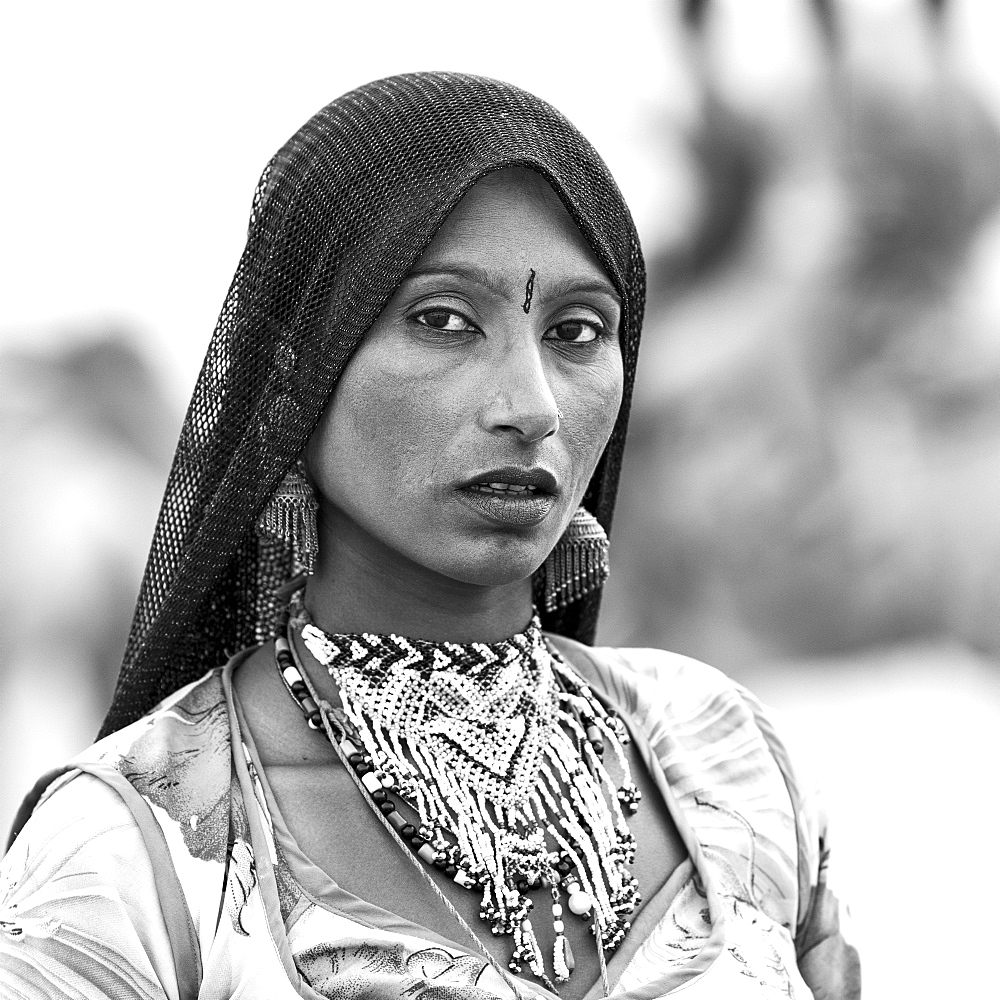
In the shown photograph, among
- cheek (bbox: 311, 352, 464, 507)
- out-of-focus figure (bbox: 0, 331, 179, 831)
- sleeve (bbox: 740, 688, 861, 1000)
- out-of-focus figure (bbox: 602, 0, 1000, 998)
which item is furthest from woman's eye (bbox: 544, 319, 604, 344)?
out-of-focus figure (bbox: 602, 0, 1000, 998)

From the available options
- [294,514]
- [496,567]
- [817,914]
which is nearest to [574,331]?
[496,567]

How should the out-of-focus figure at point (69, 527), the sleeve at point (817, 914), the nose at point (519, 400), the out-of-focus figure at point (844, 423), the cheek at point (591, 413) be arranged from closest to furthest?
the nose at point (519, 400) → the cheek at point (591, 413) → the sleeve at point (817, 914) → the out-of-focus figure at point (69, 527) → the out-of-focus figure at point (844, 423)

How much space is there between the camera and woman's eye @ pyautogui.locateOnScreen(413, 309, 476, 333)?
170cm

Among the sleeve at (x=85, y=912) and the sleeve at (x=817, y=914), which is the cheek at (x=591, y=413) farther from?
the sleeve at (x=85, y=912)

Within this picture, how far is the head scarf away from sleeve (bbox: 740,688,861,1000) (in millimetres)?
719

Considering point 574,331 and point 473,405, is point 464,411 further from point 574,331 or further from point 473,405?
point 574,331

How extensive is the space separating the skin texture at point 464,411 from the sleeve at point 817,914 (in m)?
0.59

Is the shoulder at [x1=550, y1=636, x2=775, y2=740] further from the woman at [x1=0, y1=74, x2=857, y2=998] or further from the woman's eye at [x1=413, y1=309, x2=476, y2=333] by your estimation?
the woman's eye at [x1=413, y1=309, x2=476, y2=333]

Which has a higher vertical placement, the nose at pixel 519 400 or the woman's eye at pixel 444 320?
the woman's eye at pixel 444 320

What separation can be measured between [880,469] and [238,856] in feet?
10.5

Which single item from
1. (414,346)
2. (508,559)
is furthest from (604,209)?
(508,559)

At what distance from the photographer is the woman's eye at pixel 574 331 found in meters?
1.79

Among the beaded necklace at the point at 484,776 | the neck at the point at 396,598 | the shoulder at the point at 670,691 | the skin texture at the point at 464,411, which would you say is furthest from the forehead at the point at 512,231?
the shoulder at the point at 670,691

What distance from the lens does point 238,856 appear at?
1.59 meters
